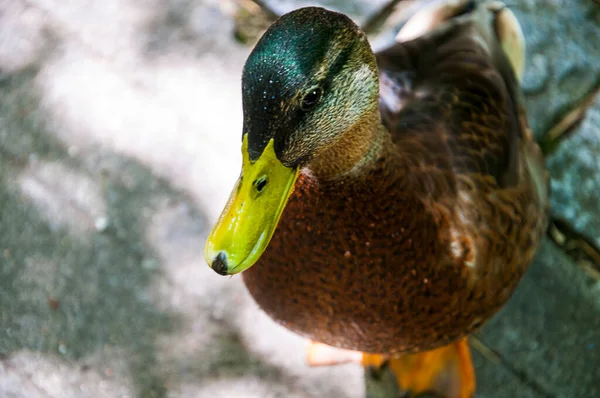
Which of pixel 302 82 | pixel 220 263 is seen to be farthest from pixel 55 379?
pixel 302 82

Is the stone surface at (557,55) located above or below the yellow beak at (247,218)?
below

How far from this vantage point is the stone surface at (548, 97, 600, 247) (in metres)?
2.34

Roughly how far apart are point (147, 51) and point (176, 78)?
7.1 inches

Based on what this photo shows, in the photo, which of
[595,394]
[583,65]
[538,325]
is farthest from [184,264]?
[583,65]

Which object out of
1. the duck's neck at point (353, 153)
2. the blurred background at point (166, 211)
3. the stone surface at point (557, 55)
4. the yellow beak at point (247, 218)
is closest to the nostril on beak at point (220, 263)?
the yellow beak at point (247, 218)

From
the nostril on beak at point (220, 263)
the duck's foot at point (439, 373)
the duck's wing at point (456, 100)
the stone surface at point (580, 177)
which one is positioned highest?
the nostril on beak at point (220, 263)

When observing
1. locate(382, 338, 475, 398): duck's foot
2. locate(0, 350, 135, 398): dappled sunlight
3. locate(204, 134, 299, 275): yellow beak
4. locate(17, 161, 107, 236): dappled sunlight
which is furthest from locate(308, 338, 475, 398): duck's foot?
locate(204, 134, 299, 275): yellow beak

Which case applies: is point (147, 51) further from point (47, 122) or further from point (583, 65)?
point (583, 65)

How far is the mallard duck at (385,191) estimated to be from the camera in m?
1.13

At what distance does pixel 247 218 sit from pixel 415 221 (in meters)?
0.47

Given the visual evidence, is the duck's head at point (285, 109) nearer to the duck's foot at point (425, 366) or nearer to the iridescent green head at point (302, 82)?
the iridescent green head at point (302, 82)

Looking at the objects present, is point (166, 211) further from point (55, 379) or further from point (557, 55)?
point (557, 55)

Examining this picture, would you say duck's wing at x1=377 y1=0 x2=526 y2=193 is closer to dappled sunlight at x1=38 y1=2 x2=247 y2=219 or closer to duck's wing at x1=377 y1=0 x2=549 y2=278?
duck's wing at x1=377 y1=0 x2=549 y2=278

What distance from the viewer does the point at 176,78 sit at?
8.48 ft
